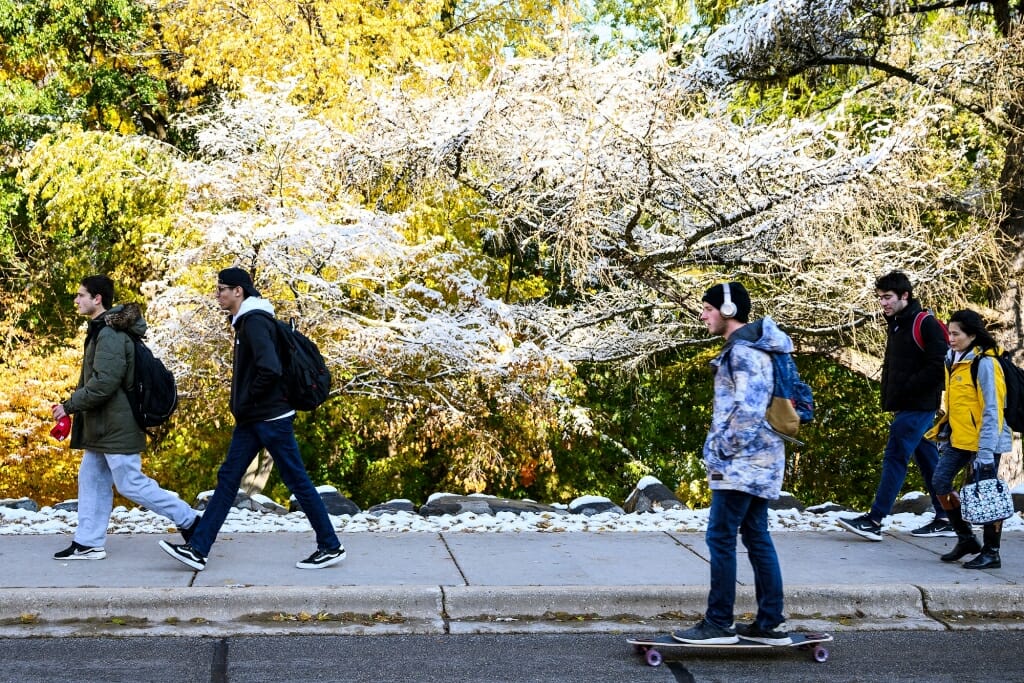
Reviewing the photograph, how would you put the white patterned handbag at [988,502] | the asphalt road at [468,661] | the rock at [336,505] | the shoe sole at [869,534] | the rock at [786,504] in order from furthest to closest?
the rock at [786,504] < the rock at [336,505] < the shoe sole at [869,534] < the white patterned handbag at [988,502] < the asphalt road at [468,661]

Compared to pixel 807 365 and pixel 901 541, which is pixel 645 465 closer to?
pixel 807 365

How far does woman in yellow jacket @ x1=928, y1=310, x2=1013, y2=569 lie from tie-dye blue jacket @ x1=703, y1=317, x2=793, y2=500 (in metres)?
2.18

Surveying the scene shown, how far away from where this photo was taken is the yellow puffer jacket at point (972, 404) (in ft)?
20.3

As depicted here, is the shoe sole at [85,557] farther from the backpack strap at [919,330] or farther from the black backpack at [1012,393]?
the black backpack at [1012,393]

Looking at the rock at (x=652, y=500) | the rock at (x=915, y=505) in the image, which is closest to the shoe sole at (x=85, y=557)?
the rock at (x=652, y=500)

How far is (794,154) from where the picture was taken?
1209 centimetres

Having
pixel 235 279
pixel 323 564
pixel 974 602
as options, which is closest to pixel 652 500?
pixel 974 602

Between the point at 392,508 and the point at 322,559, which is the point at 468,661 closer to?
the point at 322,559

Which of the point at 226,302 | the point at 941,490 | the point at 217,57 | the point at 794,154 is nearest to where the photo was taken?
the point at 226,302

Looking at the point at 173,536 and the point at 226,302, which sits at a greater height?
the point at 226,302

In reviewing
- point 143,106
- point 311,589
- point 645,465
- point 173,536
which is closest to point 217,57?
point 143,106

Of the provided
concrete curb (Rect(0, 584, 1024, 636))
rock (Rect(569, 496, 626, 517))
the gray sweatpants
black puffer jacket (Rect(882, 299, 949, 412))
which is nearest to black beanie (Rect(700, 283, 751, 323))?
concrete curb (Rect(0, 584, 1024, 636))

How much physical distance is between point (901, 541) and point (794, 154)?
608 centimetres

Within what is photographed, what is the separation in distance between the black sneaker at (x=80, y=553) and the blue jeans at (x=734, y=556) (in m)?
3.47
